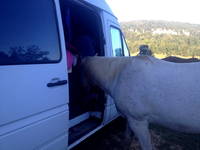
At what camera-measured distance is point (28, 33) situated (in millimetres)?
2211

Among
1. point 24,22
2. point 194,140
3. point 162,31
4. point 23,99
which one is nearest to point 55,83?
point 23,99

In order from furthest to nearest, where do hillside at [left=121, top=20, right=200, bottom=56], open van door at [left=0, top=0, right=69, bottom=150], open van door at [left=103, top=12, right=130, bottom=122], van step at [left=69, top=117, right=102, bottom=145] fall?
1. hillside at [left=121, top=20, right=200, bottom=56]
2. open van door at [left=103, top=12, right=130, bottom=122]
3. van step at [left=69, top=117, right=102, bottom=145]
4. open van door at [left=0, top=0, right=69, bottom=150]

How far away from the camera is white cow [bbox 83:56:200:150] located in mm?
2934

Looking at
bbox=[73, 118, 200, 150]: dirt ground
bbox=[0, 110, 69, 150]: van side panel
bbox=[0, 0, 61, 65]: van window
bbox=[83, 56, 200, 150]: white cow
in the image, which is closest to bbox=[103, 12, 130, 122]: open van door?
bbox=[73, 118, 200, 150]: dirt ground

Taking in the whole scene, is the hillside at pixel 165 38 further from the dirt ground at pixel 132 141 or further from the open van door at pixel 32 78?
the open van door at pixel 32 78

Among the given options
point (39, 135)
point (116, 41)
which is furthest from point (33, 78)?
point (116, 41)

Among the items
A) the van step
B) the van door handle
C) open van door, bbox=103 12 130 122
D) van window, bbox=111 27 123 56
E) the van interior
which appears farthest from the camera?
van window, bbox=111 27 123 56

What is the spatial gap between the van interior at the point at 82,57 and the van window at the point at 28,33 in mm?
979

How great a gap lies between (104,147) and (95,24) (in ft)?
6.63

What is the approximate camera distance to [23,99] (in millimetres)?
2082

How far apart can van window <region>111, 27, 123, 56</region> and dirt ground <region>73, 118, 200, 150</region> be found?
1.49 metres

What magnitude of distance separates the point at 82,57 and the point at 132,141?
1.73 metres

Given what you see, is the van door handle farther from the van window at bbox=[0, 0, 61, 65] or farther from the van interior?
the van interior

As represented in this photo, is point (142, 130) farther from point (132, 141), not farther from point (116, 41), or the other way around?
point (116, 41)
